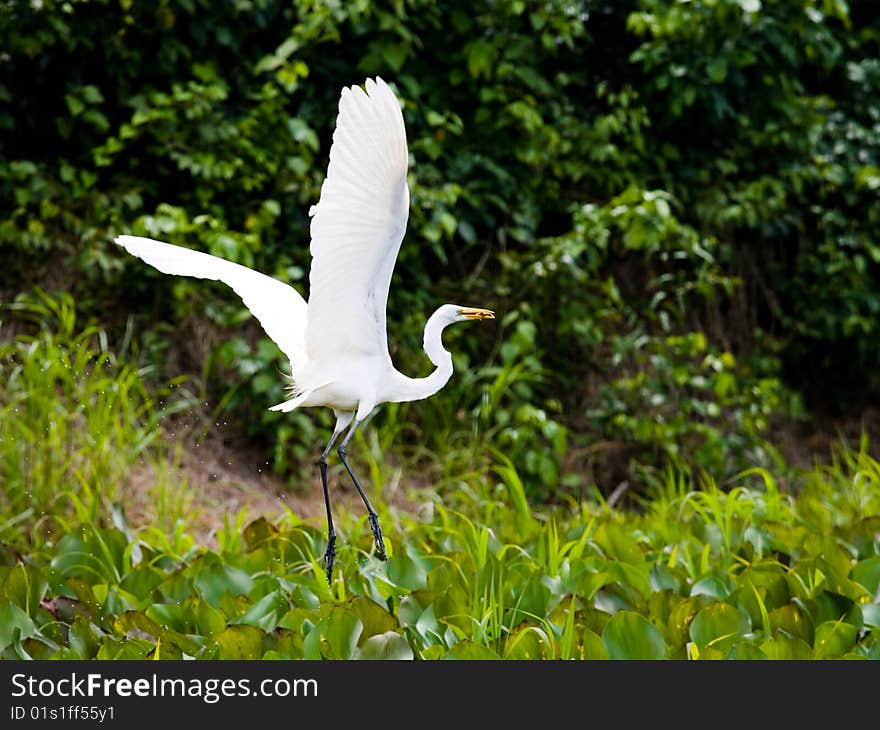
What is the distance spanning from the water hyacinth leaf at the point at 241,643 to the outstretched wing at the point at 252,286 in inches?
26.2

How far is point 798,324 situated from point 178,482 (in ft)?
13.0

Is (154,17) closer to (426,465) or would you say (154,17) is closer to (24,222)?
(24,222)

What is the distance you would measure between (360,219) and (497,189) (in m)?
4.07

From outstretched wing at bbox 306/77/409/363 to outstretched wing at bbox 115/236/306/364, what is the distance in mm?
250

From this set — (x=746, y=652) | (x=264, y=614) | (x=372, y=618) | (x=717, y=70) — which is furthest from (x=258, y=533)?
(x=717, y=70)

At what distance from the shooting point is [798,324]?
6996 millimetres

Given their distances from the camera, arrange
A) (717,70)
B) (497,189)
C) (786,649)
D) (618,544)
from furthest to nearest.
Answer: (497,189) < (717,70) < (618,544) < (786,649)

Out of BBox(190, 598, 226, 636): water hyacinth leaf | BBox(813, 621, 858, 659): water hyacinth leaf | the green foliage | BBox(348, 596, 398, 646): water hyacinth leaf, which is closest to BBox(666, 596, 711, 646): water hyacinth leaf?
the green foliage

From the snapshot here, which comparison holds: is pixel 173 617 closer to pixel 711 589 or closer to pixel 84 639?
pixel 84 639

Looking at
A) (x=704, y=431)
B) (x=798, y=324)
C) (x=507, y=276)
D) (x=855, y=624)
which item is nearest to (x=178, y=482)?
(x=507, y=276)

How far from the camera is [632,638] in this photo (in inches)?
104

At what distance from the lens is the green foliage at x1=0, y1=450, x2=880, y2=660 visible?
2645 millimetres

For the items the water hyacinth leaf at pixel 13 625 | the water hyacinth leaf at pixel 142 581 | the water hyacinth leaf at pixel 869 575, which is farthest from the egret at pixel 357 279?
the water hyacinth leaf at pixel 869 575

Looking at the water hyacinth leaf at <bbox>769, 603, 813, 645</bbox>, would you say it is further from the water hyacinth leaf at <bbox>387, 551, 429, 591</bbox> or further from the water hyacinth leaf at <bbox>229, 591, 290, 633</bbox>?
the water hyacinth leaf at <bbox>229, 591, 290, 633</bbox>
